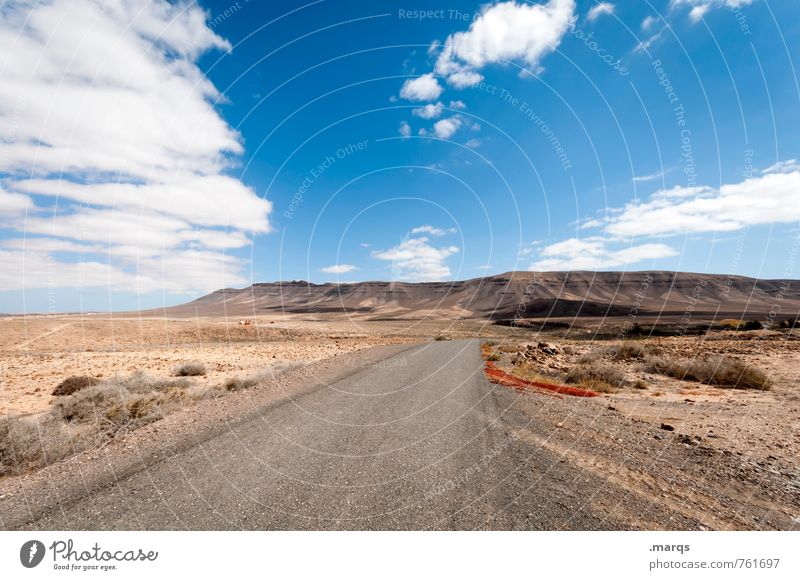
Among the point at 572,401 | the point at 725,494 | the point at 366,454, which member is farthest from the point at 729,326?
the point at 366,454

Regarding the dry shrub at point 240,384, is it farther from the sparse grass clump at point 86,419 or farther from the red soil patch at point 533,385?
the red soil patch at point 533,385

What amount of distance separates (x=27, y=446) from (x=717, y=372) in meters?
23.5

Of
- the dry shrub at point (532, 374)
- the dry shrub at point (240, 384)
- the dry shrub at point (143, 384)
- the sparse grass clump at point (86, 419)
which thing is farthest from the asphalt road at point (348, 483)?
the dry shrub at point (532, 374)

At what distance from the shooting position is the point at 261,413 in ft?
30.4

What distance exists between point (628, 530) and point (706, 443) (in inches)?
195

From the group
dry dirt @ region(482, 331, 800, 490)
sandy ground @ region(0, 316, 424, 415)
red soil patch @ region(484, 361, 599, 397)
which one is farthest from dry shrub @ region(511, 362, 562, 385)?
sandy ground @ region(0, 316, 424, 415)

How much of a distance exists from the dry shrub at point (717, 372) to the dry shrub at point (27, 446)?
21.9 meters

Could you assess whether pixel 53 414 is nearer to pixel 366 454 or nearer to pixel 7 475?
pixel 7 475

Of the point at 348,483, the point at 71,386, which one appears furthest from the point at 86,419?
the point at 348,483

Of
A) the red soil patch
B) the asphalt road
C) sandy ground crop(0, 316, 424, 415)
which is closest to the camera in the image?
the asphalt road

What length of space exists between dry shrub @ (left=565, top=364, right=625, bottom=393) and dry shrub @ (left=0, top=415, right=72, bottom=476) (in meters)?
16.8

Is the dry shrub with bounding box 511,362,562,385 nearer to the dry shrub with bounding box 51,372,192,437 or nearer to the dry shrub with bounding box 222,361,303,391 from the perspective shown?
the dry shrub with bounding box 222,361,303,391

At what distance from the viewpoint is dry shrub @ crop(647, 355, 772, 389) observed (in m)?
14.5
